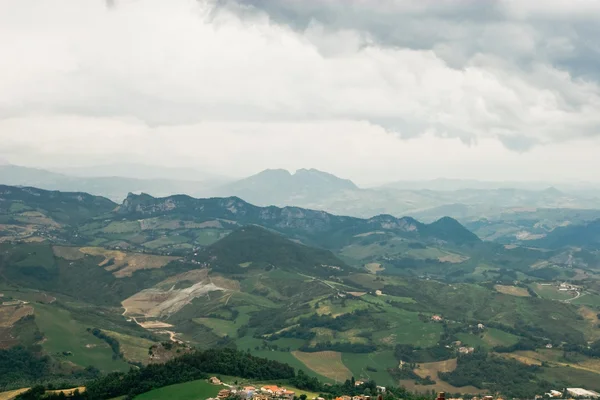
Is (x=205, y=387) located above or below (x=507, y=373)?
above

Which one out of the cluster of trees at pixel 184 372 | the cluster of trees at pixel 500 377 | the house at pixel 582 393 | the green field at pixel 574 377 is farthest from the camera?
the green field at pixel 574 377

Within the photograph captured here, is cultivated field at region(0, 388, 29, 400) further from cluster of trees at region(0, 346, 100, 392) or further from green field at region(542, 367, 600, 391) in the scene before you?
green field at region(542, 367, 600, 391)

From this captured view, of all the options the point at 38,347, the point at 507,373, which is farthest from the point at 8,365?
the point at 507,373

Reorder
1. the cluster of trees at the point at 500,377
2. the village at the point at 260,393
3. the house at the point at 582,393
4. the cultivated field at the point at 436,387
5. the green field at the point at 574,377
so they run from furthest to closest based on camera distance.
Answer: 1. the cultivated field at the point at 436,387
2. the green field at the point at 574,377
3. the cluster of trees at the point at 500,377
4. the house at the point at 582,393
5. the village at the point at 260,393

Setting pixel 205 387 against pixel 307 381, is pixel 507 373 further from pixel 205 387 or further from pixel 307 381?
pixel 205 387

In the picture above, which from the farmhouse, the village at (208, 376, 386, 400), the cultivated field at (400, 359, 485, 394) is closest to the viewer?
the village at (208, 376, 386, 400)

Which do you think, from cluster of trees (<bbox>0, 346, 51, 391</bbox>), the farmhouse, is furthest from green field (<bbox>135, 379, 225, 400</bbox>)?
cluster of trees (<bbox>0, 346, 51, 391</bbox>)

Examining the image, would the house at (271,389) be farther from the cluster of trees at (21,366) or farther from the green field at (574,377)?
the green field at (574,377)

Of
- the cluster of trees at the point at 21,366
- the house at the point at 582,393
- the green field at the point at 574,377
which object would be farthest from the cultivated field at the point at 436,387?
the cluster of trees at the point at 21,366

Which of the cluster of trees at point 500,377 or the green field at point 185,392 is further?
the cluster of trees at point 500,377
